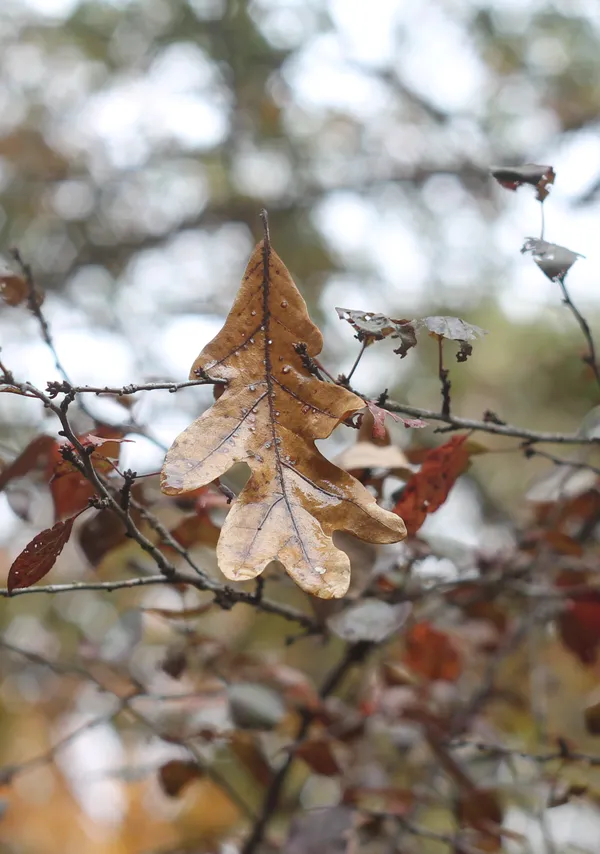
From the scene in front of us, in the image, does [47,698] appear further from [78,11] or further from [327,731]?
[78,11]

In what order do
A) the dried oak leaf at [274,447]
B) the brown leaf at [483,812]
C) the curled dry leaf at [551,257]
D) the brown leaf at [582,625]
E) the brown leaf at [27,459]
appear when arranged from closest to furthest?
the dried oak leaf at [274,447] → the curled dry leaf at [551,257] → the brown leaf at [27,459] → the brown leaf at [483,812] → the brown leaf at [582,625]

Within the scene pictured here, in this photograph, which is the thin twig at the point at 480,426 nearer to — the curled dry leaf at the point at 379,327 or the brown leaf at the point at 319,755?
the curled dry leaf at the point at 379,327

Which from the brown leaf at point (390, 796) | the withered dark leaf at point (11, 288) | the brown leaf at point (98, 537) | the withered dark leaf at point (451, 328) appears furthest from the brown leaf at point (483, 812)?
the withered dark leaf at point (11, 288)

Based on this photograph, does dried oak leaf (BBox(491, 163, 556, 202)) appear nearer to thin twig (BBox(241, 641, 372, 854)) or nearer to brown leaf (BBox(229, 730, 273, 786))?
thin twig (BBox(241, 641, 372, 854))

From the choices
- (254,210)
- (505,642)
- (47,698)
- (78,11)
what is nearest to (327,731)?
(505,642)

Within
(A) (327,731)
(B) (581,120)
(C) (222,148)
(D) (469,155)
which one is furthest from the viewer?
(C) (222,148)
